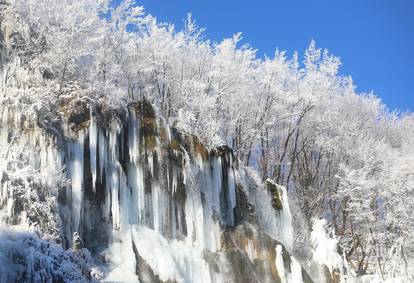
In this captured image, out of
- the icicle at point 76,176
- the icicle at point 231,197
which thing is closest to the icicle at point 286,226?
the icicle at point 231,197

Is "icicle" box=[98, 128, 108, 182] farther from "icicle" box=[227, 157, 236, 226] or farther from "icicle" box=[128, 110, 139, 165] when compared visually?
"icicle" box=[227, 157, 236, 226]

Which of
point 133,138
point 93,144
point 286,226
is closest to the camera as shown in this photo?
point 93,144

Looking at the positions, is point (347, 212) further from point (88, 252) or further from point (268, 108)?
point (88, 252)

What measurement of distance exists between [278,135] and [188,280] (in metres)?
14.7

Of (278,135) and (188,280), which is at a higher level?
(278,135)

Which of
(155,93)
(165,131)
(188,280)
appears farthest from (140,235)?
(155,93)

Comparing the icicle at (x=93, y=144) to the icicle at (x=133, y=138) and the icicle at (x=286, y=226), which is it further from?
the icicle at (x=286, y=226)

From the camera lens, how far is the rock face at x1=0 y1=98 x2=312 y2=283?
16562 millimetres

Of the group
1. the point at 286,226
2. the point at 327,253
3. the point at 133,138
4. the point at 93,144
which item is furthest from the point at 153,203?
the point at 327,253

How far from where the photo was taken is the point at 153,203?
18469mm

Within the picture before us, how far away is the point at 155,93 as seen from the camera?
2688cm

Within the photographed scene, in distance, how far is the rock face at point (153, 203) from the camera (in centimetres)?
1656

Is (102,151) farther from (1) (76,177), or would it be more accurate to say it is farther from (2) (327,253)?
(2) (327,253)

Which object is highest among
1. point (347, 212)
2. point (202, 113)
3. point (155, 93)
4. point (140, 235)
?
point (155, 93)
